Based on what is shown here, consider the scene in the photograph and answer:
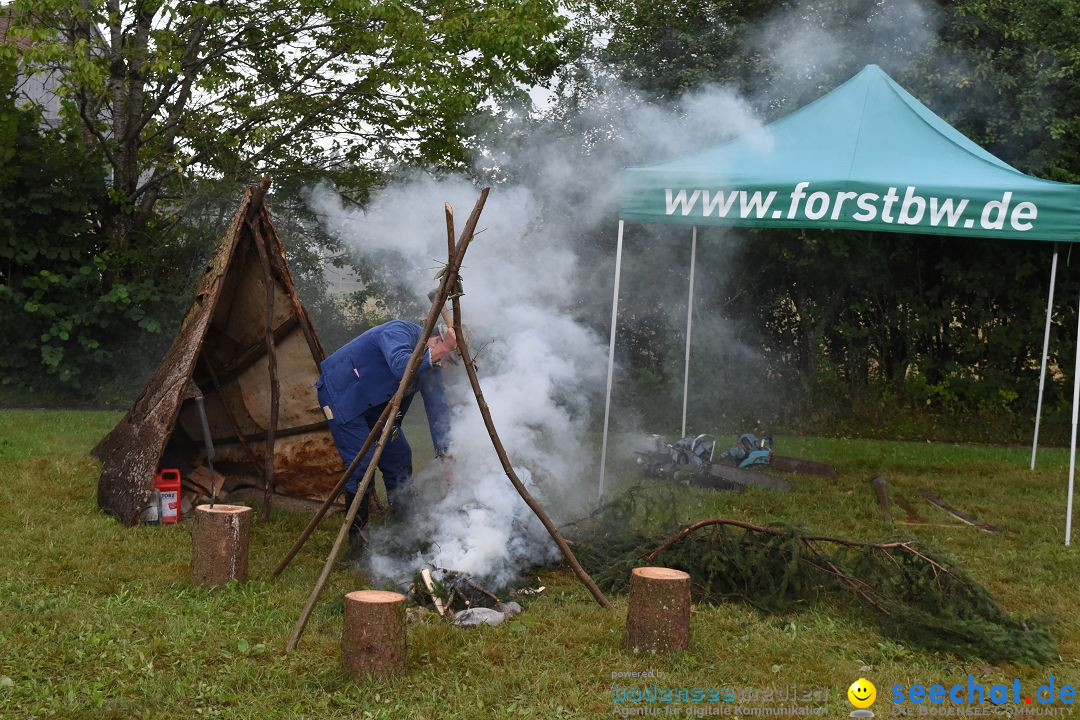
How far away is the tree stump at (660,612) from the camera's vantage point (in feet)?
12.1

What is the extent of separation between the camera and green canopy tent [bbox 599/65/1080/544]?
5695mm

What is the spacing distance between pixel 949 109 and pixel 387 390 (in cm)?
805

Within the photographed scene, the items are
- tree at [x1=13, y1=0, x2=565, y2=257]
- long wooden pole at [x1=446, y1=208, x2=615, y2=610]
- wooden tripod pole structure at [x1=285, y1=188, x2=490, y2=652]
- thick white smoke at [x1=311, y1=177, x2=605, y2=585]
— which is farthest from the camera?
tree at [x1=13, y1=0, x2=565, y2=257]

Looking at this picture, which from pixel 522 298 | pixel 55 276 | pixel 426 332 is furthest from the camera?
pixel 55 276

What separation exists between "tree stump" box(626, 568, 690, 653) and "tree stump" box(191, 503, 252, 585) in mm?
1929

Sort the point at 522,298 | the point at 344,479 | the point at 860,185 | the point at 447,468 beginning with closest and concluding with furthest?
1. the point at 344,479
2. the point at 447,468
3. the point at 860,185
4. the point at 522,298

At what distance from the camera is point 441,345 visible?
15.4 ft

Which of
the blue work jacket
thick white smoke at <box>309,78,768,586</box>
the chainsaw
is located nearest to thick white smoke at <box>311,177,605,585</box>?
thick white smoke at <box>309,78,768,586</box>

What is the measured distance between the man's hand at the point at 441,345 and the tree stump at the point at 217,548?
120 cm

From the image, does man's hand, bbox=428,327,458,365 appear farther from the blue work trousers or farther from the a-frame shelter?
the a-frame shelter

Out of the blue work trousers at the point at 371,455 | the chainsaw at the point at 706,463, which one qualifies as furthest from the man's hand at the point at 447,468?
the chainsaw at the point at 706,463

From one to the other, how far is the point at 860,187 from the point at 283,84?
724 centimetres

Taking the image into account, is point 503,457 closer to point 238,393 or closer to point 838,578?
point 838,578

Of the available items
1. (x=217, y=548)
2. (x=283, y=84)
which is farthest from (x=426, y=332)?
(x=283, y=84)
